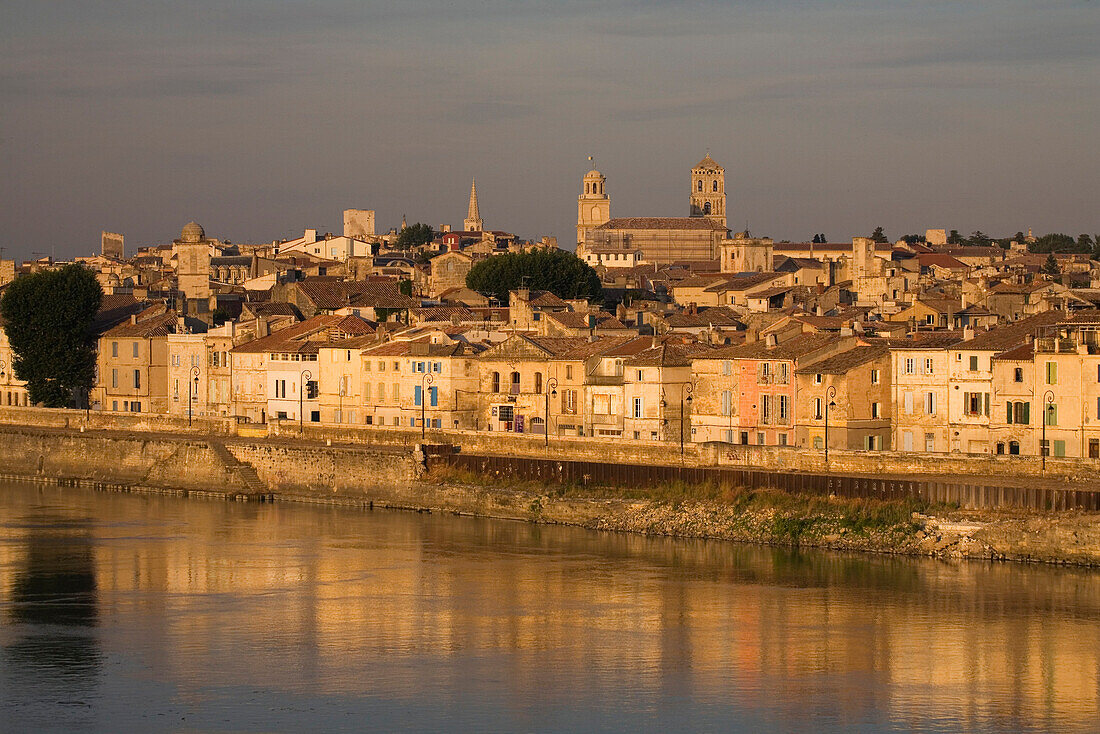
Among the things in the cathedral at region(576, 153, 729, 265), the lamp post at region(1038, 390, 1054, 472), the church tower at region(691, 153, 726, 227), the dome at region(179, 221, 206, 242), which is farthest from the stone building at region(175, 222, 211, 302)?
the church tower at region(691, 153, 726, 227)

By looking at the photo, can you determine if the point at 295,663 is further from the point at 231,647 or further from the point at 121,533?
the point at 121,533

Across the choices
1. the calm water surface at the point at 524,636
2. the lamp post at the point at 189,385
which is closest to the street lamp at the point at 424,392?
the calm water surface at the point at 524,636

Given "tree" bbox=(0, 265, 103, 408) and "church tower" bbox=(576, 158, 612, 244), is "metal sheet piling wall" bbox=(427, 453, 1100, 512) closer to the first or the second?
"tree" bbox=(0, 265, 103, 408)

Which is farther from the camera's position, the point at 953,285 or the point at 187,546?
the point at 953,285

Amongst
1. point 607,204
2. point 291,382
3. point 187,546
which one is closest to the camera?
point 187,546

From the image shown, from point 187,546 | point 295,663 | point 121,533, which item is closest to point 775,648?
point 295,663

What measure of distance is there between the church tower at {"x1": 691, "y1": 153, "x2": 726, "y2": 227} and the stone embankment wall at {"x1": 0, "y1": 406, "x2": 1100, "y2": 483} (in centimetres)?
11728

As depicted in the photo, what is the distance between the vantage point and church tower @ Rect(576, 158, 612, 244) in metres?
166

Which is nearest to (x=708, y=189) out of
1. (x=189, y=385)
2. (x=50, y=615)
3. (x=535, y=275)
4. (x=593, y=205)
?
(x=593, y=205)

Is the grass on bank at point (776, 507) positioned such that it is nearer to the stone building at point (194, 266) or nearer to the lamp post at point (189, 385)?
the lamp post at point (189, 385)

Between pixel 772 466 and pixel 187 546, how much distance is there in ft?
46.7

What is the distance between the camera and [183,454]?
5978cm

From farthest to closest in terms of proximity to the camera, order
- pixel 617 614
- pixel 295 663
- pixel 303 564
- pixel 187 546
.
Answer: pixel 187 546 → pixel 303 564 → pixel 617 614 → pixel 295 663

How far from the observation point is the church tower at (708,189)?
586 ft
